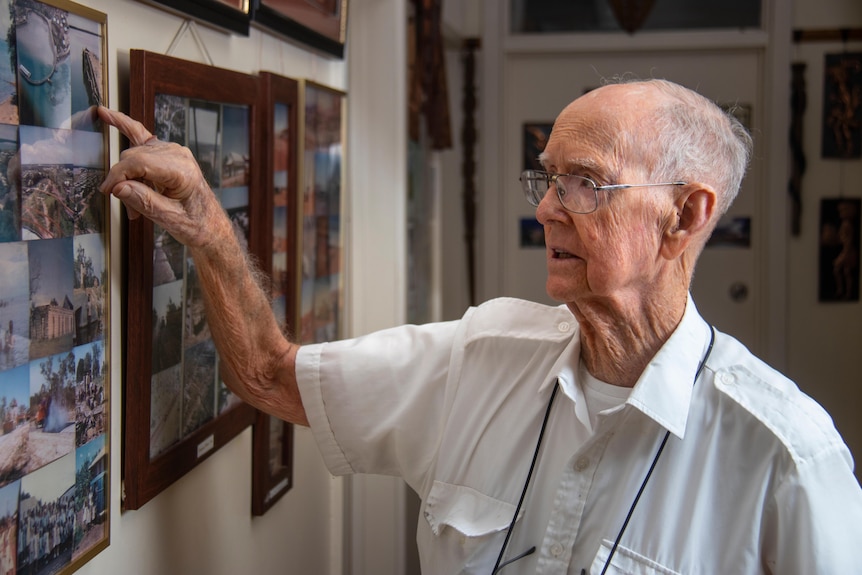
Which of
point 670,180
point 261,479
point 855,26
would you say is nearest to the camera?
point 670,180

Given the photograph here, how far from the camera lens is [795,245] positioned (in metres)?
3.84

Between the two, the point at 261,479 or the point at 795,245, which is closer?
the point at 261,479

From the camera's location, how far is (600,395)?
133cm

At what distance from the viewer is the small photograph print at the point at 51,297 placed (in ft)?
2.95

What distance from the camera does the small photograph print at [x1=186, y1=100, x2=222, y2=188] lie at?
4.07ft

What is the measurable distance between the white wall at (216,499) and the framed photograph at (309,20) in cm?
3

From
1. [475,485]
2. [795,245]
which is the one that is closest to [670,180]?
[475,485]

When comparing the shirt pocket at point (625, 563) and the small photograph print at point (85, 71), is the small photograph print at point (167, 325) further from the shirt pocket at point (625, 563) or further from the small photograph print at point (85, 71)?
the shirt pocket at point (625, 563)

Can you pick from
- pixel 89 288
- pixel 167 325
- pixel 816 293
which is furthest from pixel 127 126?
pixel 816 293

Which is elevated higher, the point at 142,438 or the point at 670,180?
the point at 670,180

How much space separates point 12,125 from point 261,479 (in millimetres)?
920

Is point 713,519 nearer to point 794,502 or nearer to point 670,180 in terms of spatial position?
point 794,502

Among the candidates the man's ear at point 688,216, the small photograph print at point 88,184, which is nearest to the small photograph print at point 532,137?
the man's ear at point 688,216

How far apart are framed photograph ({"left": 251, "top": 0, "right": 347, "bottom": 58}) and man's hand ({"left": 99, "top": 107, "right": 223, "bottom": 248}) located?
50 cm
